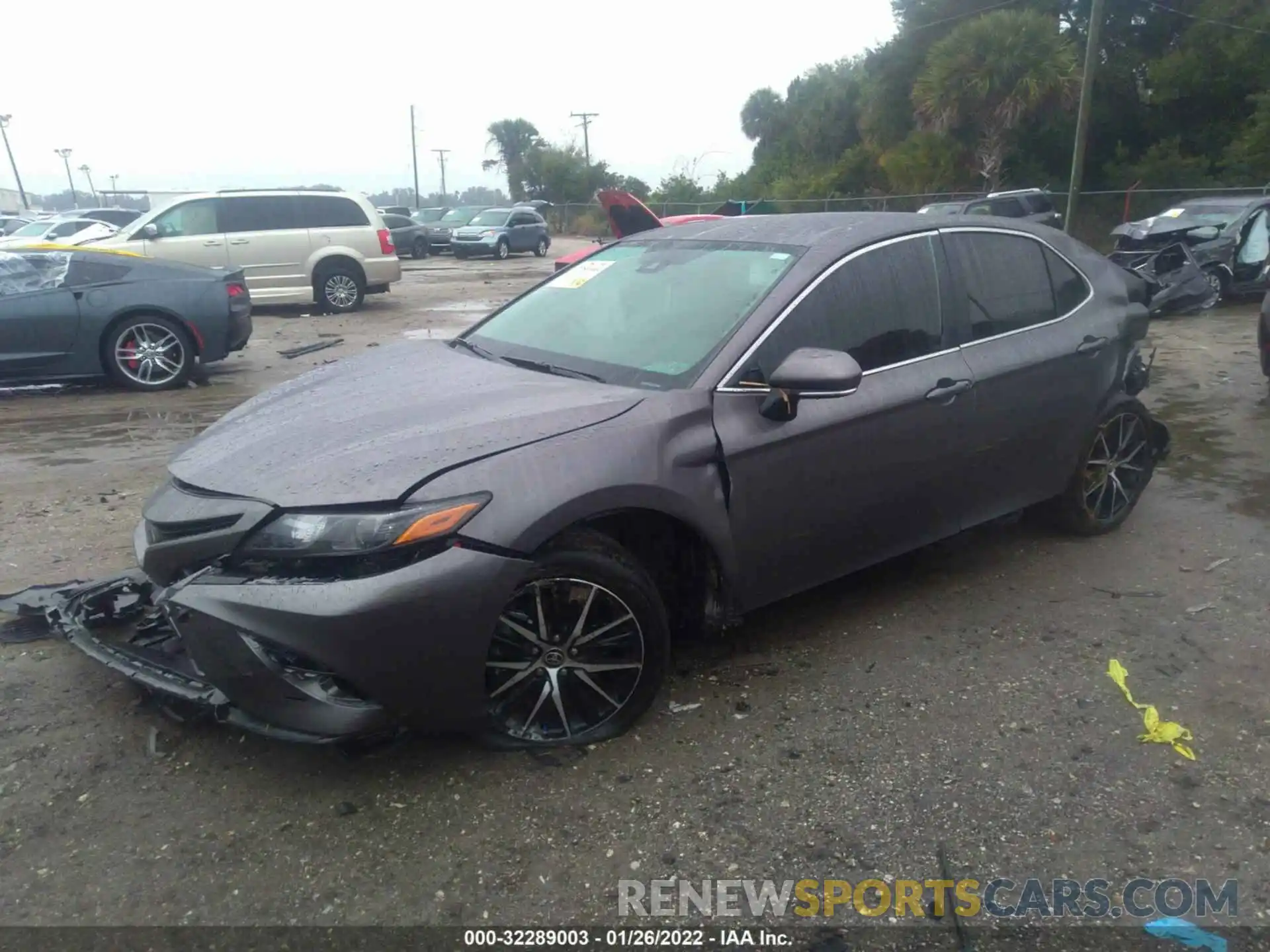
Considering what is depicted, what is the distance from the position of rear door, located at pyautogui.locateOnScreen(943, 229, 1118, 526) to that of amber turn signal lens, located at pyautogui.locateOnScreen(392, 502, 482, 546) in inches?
89.1

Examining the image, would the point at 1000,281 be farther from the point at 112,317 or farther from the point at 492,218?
the point at 492,218

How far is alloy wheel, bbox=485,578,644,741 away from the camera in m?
3.02

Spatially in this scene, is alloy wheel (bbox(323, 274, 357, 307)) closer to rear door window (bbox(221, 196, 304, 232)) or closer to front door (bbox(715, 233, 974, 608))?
rear door window (bbox(221, 196, 304, 232))

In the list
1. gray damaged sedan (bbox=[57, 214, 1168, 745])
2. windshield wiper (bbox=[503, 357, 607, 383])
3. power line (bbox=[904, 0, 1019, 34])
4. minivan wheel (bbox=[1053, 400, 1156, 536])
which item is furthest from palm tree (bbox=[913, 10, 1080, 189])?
windshield wiper (bbox=[503, 357, 607, 383])

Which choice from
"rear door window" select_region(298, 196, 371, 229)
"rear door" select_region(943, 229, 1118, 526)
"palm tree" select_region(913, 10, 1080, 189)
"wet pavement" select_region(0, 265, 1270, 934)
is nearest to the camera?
"wet pavement" select_region(0, 265, 1270, 934)

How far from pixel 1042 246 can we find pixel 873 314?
131 cm

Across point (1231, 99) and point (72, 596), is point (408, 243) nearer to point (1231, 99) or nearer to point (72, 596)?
point (1231, 99)

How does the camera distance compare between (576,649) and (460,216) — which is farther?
(460,216)

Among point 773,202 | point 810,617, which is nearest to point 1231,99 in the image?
point 773,202

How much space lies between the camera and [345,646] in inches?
107

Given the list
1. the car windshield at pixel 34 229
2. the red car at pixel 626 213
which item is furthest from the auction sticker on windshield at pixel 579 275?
the car windshield at pixel 34 229

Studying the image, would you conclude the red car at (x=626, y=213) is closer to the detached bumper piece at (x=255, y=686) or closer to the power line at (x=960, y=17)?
→ the detached bumper piece at (x=255, y=686)

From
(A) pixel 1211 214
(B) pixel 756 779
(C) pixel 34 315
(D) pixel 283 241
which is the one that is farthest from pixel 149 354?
(A) pixel 1211 214

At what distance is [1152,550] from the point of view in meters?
4.94
